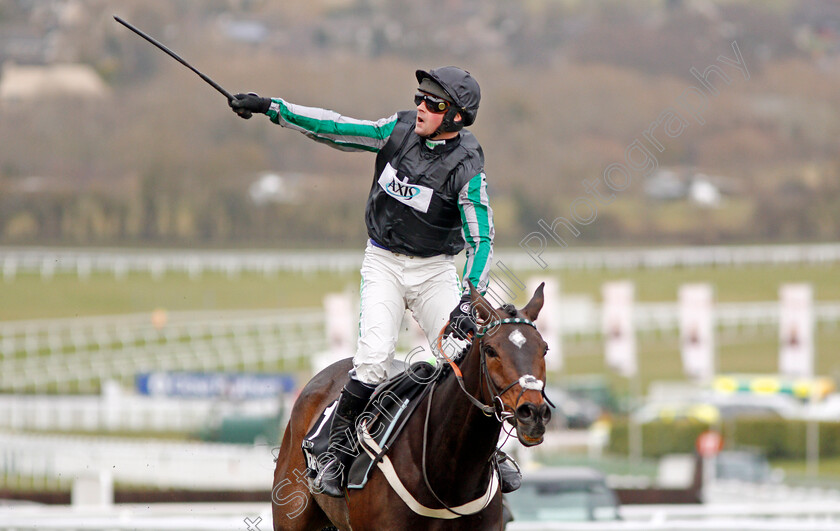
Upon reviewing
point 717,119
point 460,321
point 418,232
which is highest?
point 717,119

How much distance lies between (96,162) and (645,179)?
28.9 m

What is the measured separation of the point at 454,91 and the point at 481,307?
0.98 metres

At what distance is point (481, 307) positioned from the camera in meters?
4.52

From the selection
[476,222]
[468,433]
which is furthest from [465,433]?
[476,222]

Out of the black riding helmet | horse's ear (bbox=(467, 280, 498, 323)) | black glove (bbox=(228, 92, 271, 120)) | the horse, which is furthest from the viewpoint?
black glove (bbox=(228, 92, 271, 120))

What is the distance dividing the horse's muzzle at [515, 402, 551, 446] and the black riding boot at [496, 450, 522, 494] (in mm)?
1058

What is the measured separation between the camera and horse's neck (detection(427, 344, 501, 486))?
15.3ft

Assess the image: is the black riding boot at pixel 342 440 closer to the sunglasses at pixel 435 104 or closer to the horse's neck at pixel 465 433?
the horse's neck at pixel 465 433

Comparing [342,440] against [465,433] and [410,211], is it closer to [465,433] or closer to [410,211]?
[465,433]

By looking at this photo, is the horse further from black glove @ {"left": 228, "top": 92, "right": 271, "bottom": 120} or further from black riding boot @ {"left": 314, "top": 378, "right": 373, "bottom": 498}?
black glove @ {"left": 228, "top": 92, "right": 271, "bottom": 120}

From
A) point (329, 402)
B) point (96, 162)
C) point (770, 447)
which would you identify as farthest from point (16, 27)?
point (329, 402)

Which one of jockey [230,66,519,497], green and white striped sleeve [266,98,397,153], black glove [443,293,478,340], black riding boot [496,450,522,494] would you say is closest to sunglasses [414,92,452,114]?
jockey [230,66,519,497]

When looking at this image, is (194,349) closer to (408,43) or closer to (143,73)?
(143,73)

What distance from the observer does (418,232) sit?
16.9ft
